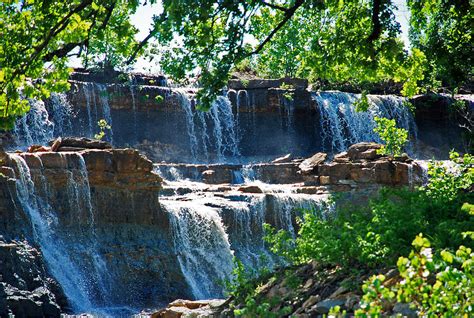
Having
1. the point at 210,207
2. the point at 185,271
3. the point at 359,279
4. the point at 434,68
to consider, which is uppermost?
the point at 434,68

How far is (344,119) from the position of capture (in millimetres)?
34719

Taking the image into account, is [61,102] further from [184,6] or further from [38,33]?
[184,6]

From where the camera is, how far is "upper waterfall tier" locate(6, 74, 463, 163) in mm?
30594

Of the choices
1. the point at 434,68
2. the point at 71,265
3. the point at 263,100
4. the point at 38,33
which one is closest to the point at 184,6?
the point at 38,33

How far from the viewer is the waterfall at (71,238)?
18353 millimetres

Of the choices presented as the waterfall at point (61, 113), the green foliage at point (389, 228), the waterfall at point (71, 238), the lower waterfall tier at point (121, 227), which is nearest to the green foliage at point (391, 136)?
the lower waterfall tier at point (121, 227)

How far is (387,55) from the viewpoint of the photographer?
12.6 m

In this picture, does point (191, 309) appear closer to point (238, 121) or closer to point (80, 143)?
point (80, 143)

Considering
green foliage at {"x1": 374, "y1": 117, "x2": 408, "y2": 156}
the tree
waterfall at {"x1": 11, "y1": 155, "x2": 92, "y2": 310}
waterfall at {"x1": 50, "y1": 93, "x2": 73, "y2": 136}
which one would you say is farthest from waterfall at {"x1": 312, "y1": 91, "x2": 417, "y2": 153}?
the tree

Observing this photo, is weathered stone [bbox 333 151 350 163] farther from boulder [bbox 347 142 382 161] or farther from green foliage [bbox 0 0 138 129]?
green foliage [bbox 0 0 138 129]

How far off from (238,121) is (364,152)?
28.8 feet

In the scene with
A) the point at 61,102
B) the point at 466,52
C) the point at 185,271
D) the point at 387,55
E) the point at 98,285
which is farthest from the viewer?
the point at 61,102

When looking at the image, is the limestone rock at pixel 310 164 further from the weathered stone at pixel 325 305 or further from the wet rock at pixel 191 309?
the weathered stone at pixel 325 305

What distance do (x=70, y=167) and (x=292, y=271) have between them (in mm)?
12820
